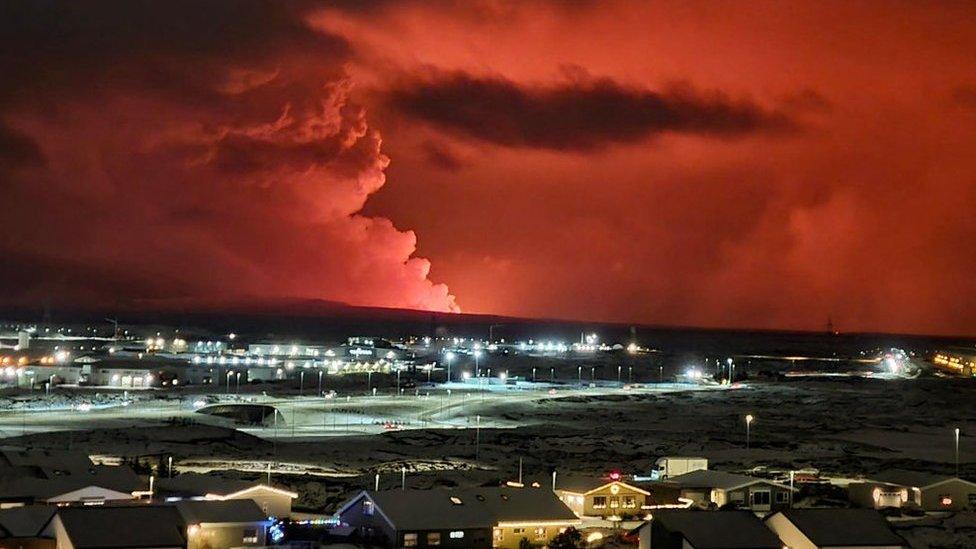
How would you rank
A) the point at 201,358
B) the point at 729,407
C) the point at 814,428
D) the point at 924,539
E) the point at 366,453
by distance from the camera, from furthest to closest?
the point at 201,358 < the point at 729,407 < the point at 814,428 < the point at 366,453 < the point at 924,539

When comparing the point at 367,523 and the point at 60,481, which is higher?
the point at 60,481

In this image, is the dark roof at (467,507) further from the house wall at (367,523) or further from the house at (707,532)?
the house at (707,532)

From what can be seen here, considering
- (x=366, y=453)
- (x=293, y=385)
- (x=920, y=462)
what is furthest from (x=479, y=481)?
(x=293, y=385)

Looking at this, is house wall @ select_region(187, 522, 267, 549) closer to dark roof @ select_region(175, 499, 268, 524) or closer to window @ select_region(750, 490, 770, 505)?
dark roof @ select_region(175, 499, 268, 524)

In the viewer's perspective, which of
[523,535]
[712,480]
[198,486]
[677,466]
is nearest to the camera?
[523,535]

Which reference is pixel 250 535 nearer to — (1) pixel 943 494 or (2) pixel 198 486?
(2) pixel 198 486

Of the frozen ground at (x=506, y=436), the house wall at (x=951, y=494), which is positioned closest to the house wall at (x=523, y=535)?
the frozen ground at (x=506, y=436)

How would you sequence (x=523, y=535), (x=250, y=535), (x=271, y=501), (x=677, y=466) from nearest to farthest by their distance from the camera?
(x=250, y=535), (x=523, y=535), (x=271, y=501), (x=677, y=466)

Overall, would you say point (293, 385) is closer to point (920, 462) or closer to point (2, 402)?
point (2, 402)

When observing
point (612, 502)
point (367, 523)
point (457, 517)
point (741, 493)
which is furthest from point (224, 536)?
point (741, 493)
